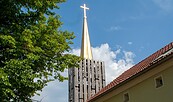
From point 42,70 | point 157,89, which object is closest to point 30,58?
point 42,70

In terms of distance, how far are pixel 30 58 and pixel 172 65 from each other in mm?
6525

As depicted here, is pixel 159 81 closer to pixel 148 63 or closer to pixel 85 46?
pixel 148 63

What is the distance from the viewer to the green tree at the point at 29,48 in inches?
532

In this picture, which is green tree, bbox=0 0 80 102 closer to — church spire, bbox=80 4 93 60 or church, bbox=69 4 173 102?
church, bbox=69 4 173 102

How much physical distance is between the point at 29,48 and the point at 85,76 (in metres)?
44.5

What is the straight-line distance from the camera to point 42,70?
15094 mm

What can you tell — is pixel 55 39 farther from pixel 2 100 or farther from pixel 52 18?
pixel 2 100

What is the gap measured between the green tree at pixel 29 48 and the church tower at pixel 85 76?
3941cm

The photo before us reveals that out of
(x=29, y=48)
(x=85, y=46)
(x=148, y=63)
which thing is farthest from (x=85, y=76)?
(x=29, y=48)

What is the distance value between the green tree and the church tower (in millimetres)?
39415

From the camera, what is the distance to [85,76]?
191 feet

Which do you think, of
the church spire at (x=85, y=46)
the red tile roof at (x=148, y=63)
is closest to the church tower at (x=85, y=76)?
the church spire at (x=85, y=46)

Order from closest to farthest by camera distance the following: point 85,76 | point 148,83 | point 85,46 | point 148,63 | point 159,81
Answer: point 159,81
point 148,83
point 148,63
point 85,76
point 85,46

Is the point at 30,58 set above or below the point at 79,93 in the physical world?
below
